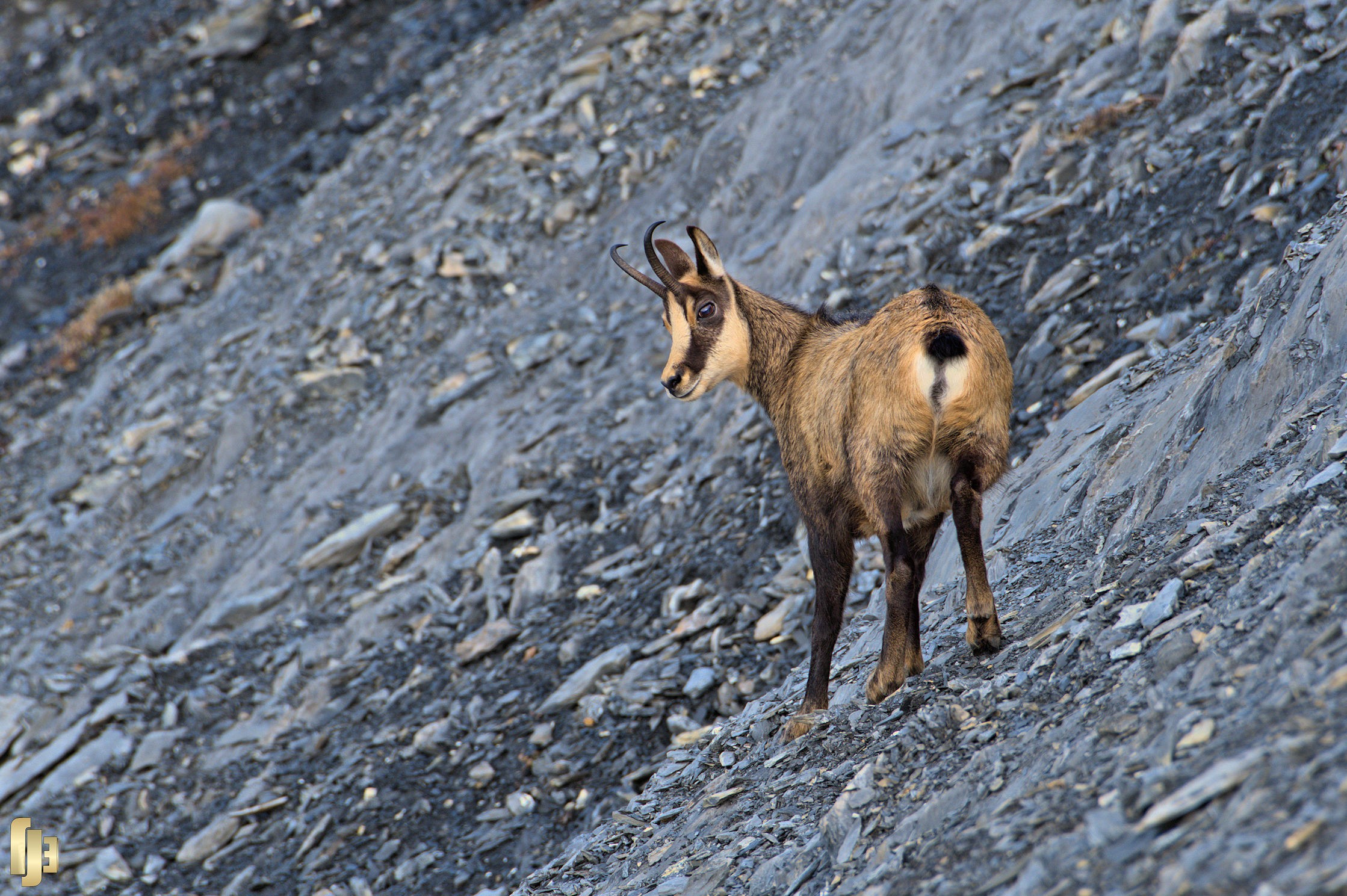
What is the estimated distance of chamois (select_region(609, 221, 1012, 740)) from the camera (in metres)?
5.01

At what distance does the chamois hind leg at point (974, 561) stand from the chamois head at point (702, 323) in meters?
2.04

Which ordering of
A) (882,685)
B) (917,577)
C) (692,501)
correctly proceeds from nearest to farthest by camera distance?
(882,685), (917,577), (692,501)

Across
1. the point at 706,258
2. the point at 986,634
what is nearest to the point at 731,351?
the point at 706,258

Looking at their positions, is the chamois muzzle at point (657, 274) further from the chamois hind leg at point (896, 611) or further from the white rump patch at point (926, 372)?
the chamois hind leg at point (896, 611)

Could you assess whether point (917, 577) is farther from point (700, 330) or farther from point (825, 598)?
point (700, 330)

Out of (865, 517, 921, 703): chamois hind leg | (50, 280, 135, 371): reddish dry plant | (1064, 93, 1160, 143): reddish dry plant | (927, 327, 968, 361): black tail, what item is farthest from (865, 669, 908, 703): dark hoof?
(50, 280, 135, 371): reddish dry plant

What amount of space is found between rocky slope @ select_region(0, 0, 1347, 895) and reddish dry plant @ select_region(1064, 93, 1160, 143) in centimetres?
6

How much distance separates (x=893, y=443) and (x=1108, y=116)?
7.67 meters

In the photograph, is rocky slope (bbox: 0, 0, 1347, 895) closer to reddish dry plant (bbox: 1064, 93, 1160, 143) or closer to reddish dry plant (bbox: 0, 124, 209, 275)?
reddish dry plant (bbox: 1064, 93, 1160, 143)

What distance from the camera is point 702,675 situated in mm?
8086

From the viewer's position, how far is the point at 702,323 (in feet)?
22.2

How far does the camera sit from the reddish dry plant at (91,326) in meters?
19.6

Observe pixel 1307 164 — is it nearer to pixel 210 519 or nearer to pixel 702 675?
pixel 702 675

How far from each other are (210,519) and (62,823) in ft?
15.5
